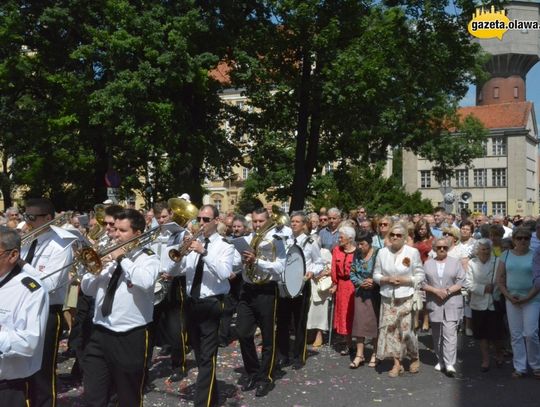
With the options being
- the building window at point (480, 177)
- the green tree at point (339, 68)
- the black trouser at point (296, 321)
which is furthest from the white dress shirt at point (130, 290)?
the building window at point (480, 177)

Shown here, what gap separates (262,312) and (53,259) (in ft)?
8.52

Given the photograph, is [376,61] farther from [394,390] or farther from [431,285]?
[394,390]

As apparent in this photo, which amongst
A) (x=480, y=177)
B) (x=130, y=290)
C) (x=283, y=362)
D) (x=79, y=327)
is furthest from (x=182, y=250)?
(x=480, y=177)

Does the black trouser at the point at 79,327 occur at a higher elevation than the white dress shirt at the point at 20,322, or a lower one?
lower

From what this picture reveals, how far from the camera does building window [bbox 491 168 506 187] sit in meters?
77.4

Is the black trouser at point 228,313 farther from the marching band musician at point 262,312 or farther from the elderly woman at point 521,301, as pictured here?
the elderly woman at point 521,301

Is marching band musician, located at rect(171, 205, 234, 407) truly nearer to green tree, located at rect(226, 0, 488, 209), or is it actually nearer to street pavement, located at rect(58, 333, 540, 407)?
street pavement, located at rect(58, 333, 540, 407)

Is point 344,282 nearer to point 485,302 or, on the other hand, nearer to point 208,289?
point 485,302

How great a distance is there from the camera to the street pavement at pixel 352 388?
7375 mm

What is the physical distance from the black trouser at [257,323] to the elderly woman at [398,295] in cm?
168

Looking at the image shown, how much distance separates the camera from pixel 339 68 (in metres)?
20.1

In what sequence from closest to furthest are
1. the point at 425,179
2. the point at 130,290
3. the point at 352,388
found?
the point at 130,290
the point at 352,388
the point at 425,179

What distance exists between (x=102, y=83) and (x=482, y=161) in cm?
6285

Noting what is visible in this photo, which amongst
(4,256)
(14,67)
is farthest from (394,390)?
(14,67)
